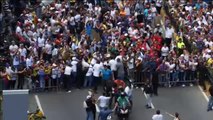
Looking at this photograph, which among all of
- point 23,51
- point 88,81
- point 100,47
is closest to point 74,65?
point 88,81

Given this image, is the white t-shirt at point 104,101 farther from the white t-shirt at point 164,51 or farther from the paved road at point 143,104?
the white t-shirt at point 164,51

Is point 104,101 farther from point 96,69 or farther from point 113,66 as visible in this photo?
point 113,66

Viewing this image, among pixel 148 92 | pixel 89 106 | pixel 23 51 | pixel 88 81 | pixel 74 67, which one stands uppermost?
pixel 23 51

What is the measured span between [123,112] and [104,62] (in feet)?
12.8

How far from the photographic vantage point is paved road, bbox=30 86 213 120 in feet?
91.8

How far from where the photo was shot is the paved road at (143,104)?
91.8 feet

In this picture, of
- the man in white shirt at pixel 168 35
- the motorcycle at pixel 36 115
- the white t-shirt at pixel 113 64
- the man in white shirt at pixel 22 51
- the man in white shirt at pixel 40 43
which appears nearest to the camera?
the motorcycle at pixel 36 115

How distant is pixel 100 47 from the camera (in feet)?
104

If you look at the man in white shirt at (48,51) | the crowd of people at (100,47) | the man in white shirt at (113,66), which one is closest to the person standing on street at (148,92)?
the crowd of people at (100,47)

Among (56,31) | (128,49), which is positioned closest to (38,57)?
(56,31)

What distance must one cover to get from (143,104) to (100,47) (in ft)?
13.8

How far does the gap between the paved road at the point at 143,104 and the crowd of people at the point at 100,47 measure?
0.56m

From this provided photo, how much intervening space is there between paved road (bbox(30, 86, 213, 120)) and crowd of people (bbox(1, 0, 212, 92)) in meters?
0.56

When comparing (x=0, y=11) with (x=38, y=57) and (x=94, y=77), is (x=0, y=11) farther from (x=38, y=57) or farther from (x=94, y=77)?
(x=94, y=77)
